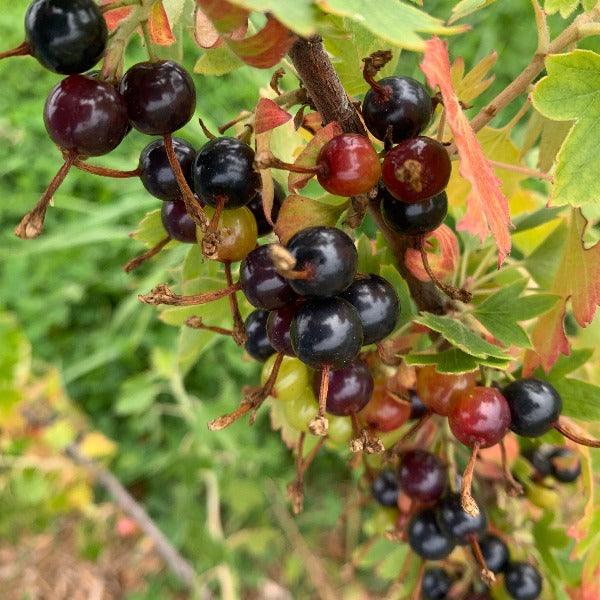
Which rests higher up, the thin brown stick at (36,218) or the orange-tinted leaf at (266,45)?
the orange-tinted leaf at (266,45)

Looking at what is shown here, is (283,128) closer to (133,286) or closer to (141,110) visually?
(141,110)

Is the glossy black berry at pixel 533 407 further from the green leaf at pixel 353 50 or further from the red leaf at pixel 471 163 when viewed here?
the green leaf at pixel 353 50

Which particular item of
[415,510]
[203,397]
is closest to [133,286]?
[203,397]

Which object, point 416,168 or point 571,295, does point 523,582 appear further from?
point 416,168

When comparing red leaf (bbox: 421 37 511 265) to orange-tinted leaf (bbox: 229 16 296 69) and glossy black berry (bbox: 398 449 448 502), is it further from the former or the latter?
glossy black berry (bbox: 398 449 448 502)

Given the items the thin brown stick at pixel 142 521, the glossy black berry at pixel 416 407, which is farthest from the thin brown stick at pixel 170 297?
the thin brown stick at pixel 142 521

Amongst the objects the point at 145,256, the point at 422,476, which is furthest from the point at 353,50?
the point at 422,476
